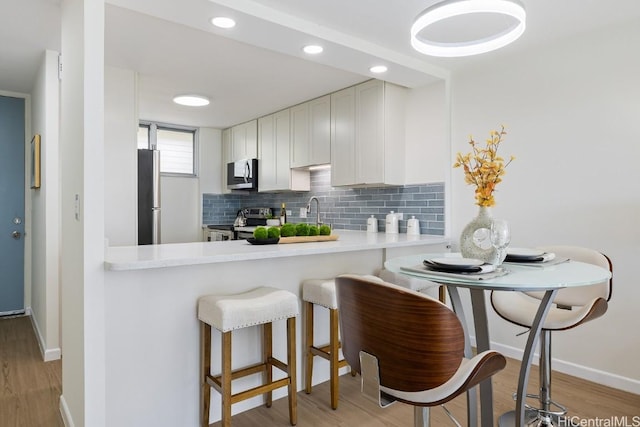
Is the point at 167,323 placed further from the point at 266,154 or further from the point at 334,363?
the point at 266,154

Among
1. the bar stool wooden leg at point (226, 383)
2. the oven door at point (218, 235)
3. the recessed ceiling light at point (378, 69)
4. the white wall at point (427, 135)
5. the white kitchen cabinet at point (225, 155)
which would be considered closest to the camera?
the bar stool wooden leg at point (226, 383)

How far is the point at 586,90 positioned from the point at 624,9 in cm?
51

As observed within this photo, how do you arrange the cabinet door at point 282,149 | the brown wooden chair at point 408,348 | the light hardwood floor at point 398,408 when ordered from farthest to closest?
the cabinet door at point 282,149 → the light hardwood floor at point 398,408 → the brown wooden chair at point 408,348

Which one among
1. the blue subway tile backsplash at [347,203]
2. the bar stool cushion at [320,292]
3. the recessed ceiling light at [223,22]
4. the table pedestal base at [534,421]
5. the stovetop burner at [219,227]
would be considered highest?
the recessed ceiling light at [223,22]

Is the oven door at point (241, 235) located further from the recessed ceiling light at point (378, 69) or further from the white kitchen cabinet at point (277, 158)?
the recessed ceiling light at point (378, 69)

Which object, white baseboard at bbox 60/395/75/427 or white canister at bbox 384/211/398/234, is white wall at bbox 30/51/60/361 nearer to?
white baseboard at bbox 60/395/75/427

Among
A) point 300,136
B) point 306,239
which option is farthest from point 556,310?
point 300,136

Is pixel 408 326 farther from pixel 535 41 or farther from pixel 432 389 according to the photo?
pixel 535 41

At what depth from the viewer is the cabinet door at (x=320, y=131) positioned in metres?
4.22

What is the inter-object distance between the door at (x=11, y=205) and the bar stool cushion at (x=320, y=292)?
3605 millimetres

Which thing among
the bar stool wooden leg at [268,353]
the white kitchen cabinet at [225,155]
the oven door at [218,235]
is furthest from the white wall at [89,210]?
the white kitchen cabinet at [225,155]

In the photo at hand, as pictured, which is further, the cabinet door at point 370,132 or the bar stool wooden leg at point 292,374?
the cabinet door at point 370,132

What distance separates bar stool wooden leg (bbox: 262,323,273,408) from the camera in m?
2.36

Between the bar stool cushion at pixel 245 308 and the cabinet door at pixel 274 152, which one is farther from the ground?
the cabinet door at pixel 274 152
